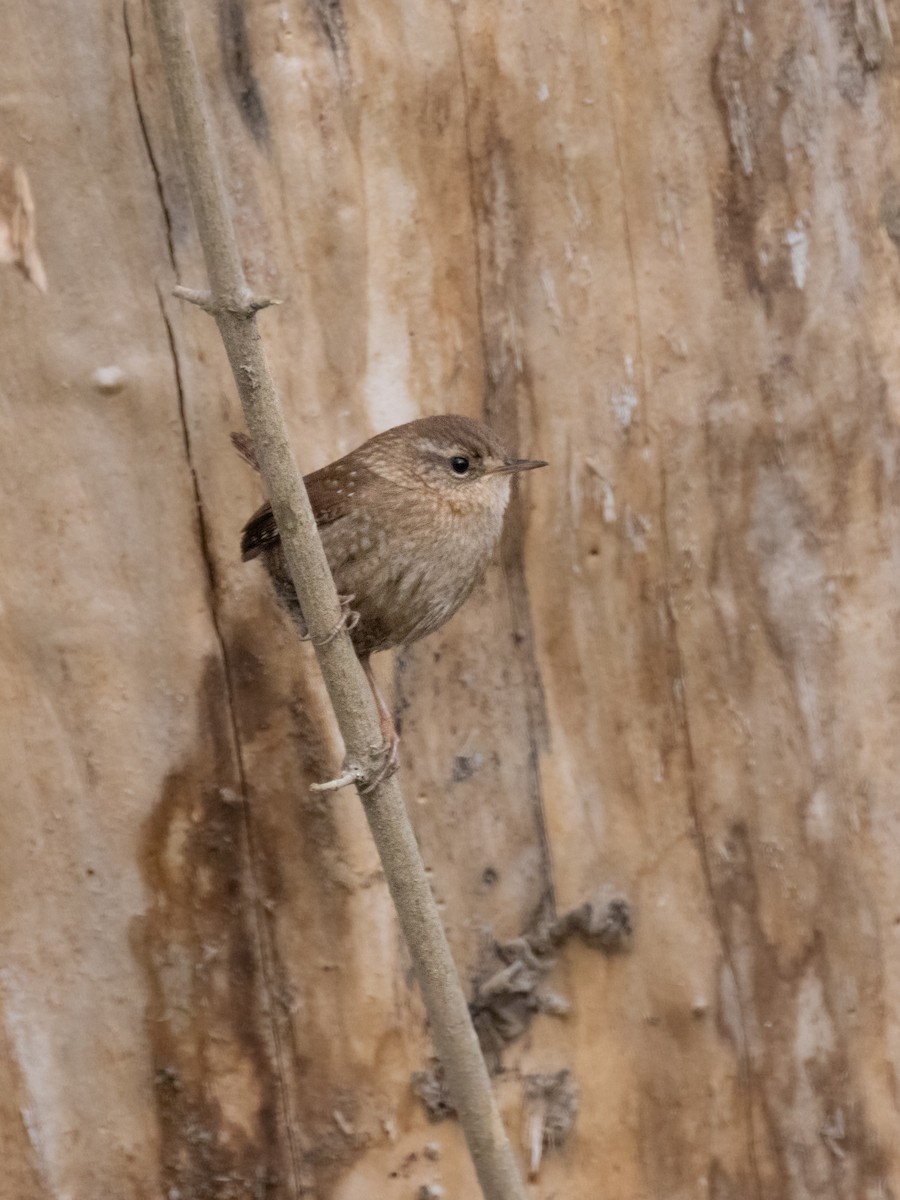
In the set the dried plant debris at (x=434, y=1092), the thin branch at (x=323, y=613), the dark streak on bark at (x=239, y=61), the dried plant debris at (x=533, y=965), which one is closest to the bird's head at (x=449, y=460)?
the thin branch at (x=323, y=613)

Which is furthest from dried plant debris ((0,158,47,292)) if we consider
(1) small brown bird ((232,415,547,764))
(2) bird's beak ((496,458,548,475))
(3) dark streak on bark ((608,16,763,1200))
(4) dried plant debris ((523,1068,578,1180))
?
(4) dried plant debris ((523,1068,578,1180))

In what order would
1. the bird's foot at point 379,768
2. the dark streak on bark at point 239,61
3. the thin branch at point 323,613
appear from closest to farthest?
the thin branch at point 323,613 → the bird's foot at point 379,768 → the dark streak on bark at point 239,61

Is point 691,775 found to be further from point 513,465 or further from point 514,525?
point 513,465

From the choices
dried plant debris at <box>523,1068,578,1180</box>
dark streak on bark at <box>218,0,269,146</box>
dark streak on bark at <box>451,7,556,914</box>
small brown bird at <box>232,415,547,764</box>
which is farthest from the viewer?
dried plant debris at <box>523,1068,578,1180</box>

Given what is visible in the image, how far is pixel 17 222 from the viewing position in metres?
3.11

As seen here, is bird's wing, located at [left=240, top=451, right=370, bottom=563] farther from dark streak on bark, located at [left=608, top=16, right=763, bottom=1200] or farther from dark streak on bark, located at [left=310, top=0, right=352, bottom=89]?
dark streak on bark, located at [left=310, top=0, right=352, bottom=89]

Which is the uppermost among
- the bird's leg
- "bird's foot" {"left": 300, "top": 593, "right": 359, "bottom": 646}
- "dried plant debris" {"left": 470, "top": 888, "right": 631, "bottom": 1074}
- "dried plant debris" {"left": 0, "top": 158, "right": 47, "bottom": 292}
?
"dried plant debris" {"left": 0, "top": 158, "right": 47, "bottom": 292}

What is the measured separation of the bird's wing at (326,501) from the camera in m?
2.98

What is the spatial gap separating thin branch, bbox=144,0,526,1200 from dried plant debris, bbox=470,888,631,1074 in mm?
465

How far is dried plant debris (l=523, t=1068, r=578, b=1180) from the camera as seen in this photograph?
135 inches

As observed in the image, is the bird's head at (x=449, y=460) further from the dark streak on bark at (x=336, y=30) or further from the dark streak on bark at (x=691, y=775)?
the dark streak on bark at (x=336, y=30)

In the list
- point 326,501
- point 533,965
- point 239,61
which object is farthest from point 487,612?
point 239,61

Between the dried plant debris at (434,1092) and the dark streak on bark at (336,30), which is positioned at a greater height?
the dark streak on bark at (336,30)

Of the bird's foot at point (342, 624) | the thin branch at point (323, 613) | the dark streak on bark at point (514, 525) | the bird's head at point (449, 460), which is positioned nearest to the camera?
the thin branch at point (323, 613)
